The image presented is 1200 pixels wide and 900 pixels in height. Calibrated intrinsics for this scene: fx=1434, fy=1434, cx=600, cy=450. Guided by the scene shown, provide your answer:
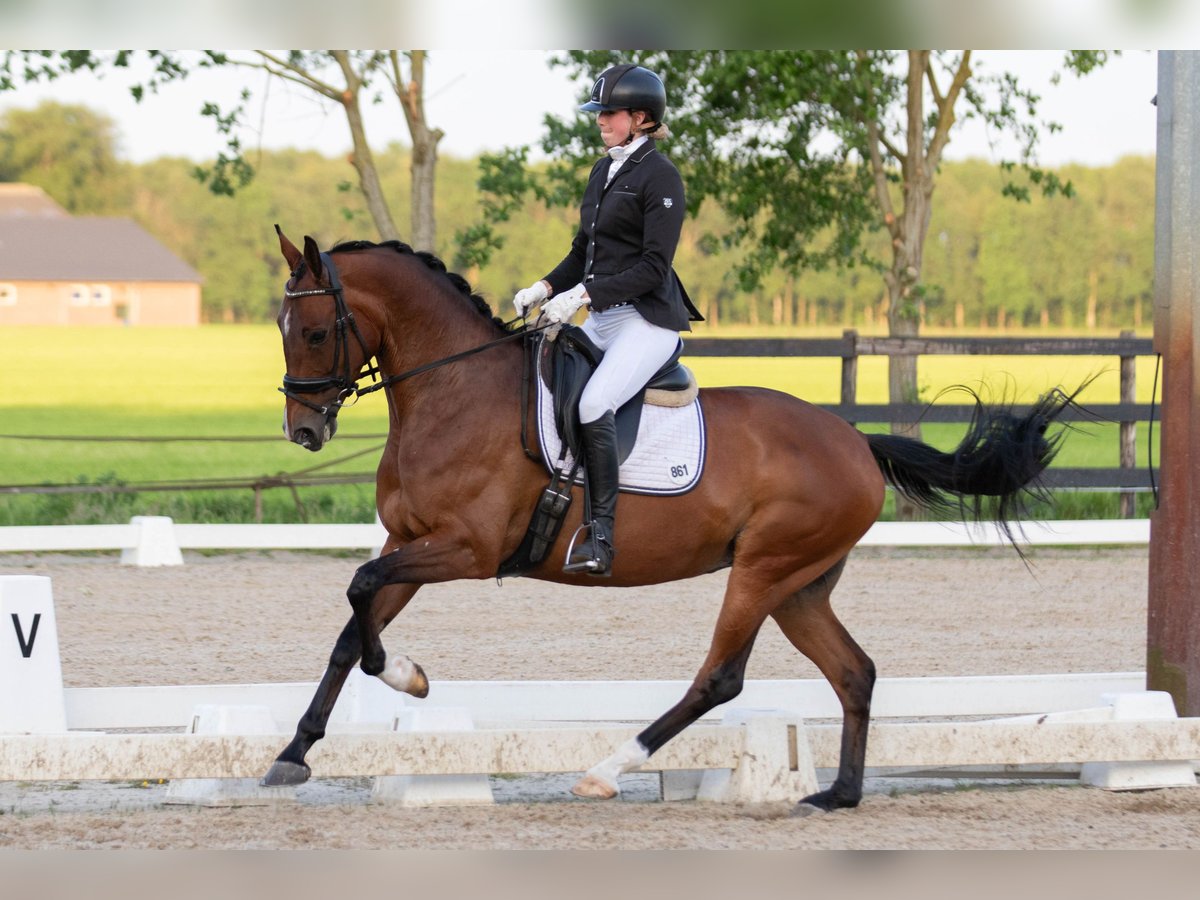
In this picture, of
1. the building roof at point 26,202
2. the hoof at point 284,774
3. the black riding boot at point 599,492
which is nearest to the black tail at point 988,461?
the black riding boot at point 599,492

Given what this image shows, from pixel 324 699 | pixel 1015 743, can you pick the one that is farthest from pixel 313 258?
pixel 1015 743

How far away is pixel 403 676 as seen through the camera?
14.6 ft

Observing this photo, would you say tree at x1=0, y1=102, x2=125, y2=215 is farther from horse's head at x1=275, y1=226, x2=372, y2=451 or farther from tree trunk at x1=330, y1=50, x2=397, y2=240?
horse's head at x1=275, y1=226, x2=372, y2=451

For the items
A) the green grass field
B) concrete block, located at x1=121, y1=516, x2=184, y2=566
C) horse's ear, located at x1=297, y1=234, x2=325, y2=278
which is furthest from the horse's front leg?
concrete block, located at x1=121, y1=516, x2=184, y2=566

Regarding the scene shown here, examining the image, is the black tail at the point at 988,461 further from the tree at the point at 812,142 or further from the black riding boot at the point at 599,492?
the tree at the point at 812,142

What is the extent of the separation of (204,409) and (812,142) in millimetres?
24380

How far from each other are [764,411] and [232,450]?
21.4 m

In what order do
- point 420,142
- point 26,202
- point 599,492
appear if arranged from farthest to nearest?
1. point 26,202
2. point 420,142
3. point 599,492

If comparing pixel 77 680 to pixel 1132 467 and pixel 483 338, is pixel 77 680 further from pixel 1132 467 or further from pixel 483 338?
pixel 1132 467

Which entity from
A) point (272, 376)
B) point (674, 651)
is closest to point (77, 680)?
point (674, 651)

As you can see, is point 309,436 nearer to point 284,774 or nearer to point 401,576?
point 401,576

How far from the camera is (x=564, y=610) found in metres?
8.99

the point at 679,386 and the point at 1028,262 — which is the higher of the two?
the point at 1028,262

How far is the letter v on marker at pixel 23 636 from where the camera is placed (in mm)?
4730
